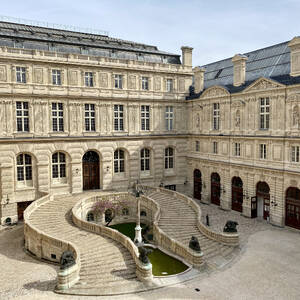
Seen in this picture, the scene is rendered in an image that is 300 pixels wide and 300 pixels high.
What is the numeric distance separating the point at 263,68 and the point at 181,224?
2224cm

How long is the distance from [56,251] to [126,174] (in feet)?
60.2

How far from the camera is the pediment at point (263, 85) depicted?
32.7 meters

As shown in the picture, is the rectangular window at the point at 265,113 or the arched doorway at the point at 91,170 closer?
the rectangular window at the point at 265,113

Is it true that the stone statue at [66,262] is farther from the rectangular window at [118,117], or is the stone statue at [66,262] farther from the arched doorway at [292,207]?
the arched doorway at [292,207]

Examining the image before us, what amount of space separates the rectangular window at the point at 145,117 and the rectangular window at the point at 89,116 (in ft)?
23.9

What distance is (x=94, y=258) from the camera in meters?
23.9

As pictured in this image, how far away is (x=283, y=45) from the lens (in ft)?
123

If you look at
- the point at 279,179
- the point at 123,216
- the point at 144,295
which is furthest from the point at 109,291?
the point at 279,179

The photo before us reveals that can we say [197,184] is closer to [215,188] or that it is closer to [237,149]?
[215,188]

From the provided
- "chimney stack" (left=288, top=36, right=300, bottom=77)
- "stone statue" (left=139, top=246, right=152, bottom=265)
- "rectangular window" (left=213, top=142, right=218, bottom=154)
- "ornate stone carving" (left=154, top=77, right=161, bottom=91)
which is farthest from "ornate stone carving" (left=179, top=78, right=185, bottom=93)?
"stone statue" (left=139, top=246, right=152, bottom=265)

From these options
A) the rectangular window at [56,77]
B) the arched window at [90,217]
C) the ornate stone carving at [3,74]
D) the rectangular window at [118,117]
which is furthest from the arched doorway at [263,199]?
the ornate stone carving at [3,74]

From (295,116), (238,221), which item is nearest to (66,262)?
(238,221)

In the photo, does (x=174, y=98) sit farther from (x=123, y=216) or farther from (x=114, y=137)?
(x=123, y=216)

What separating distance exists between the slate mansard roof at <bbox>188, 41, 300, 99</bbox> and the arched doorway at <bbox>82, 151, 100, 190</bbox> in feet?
56.2
